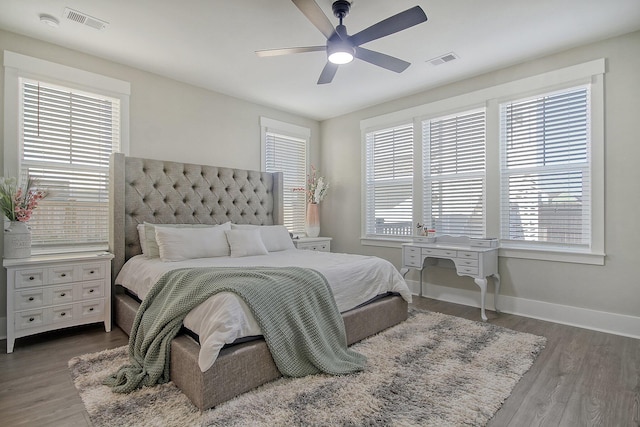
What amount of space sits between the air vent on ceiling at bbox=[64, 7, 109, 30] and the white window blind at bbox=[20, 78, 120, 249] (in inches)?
30.8

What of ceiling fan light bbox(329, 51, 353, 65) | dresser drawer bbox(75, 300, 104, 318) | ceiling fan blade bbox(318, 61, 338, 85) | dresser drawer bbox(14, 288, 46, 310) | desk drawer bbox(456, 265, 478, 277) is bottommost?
dresser drawer bbox(75, 300, 104, 318)

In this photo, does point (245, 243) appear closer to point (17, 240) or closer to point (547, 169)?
point (17, 240)

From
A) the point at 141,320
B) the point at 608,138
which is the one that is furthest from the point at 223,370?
the point at 608,138

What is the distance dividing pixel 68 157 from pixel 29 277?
1.19m

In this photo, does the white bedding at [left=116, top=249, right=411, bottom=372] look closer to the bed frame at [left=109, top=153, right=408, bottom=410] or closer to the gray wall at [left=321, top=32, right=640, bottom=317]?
the bed frame at [left=109, top=153, right=408, bottom=410]

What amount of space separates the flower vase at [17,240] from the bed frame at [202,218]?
2.06 ft

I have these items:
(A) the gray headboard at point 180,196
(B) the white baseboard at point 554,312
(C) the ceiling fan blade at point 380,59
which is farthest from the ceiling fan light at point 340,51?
(B) the white baseboard at point 554,312

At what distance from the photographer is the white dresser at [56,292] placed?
8.48ft

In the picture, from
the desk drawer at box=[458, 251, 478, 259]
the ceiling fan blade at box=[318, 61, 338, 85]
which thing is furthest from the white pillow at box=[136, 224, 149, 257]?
the desk drawer at box=[458, 251, 478, 259]

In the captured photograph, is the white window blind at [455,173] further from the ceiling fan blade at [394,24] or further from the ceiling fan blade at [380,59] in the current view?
the ceiling fan blade at [394,24]

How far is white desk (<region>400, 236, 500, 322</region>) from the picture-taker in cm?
342

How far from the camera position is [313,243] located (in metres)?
4.89

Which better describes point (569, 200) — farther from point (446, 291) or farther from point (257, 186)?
point (257, 186)

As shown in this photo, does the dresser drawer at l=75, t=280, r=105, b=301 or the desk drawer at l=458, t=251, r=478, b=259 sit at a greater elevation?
the desk drawer at l=458, t=251, r=478, b=259
